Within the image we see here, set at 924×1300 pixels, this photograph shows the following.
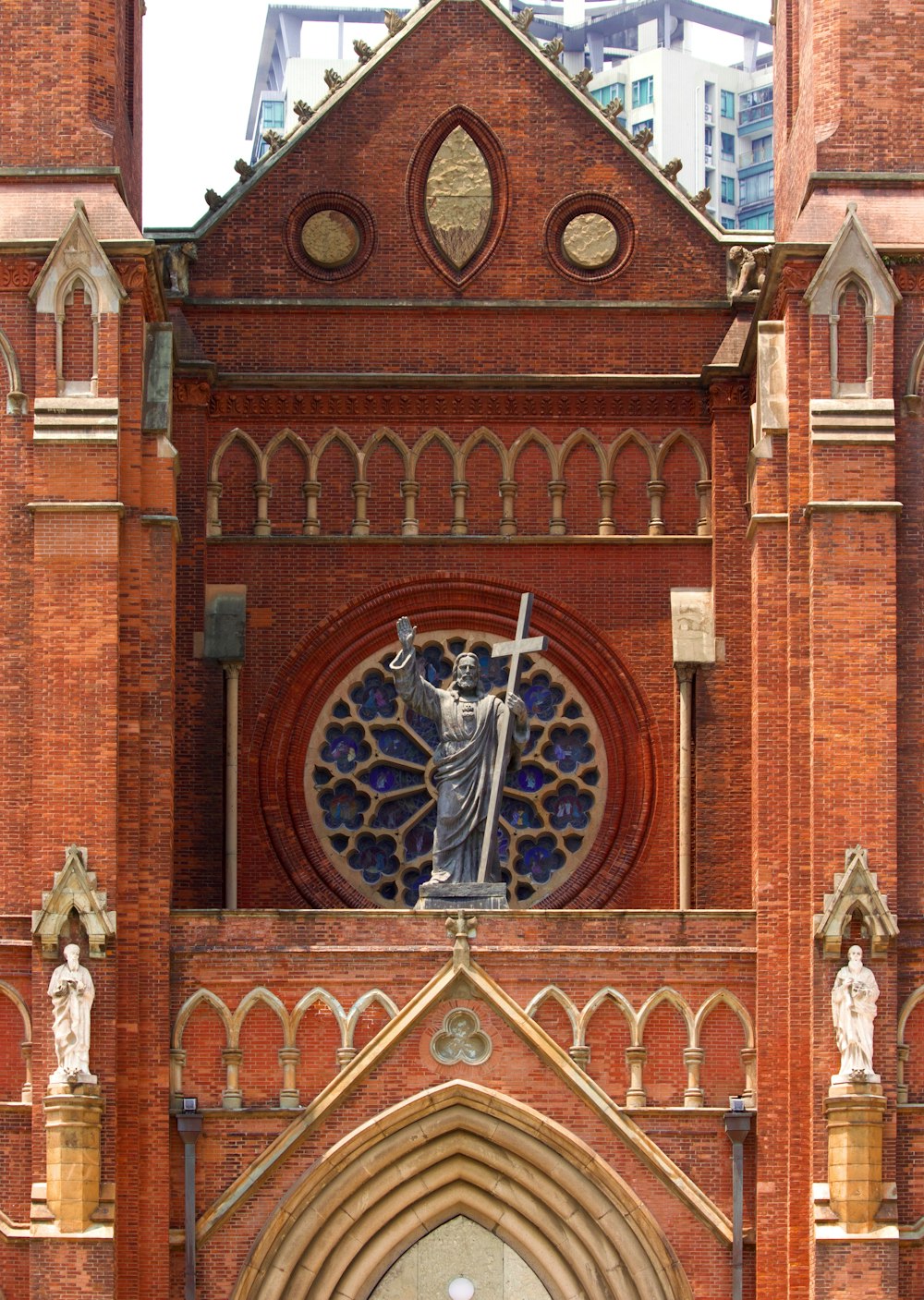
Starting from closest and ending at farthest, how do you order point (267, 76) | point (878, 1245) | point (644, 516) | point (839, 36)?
point (878, 1245) → point (839, 36) → point (644, 516) → point (267, 76)

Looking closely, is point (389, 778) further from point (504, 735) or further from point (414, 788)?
point (504, 735)

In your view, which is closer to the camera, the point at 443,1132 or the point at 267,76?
the point at 443,1132

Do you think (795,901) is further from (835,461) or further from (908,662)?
(835,461)

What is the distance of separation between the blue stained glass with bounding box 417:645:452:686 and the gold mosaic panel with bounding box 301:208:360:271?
4101 millimetres

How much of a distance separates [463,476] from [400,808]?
344cm

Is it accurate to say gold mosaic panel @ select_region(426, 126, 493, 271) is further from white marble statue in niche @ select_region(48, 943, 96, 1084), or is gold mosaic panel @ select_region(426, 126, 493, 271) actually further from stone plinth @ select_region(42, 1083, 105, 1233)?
stone plinth @ select_region(42, 1083, 105, 1233)

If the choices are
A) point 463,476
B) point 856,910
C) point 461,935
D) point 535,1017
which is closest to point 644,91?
point 463,476

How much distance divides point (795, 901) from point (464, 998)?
120 inches

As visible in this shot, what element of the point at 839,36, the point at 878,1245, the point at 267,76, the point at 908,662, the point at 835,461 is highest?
the point at 267,76

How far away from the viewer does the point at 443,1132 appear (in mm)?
25234

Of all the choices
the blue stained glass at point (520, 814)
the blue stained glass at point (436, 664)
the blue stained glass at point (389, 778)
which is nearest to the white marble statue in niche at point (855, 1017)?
the blue stained glass at point (520, 814)

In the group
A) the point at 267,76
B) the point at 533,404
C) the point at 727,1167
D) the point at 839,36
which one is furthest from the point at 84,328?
the point at 267,76

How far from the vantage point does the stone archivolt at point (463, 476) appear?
94.8 ft

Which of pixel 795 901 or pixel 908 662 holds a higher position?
pixel 908 662
